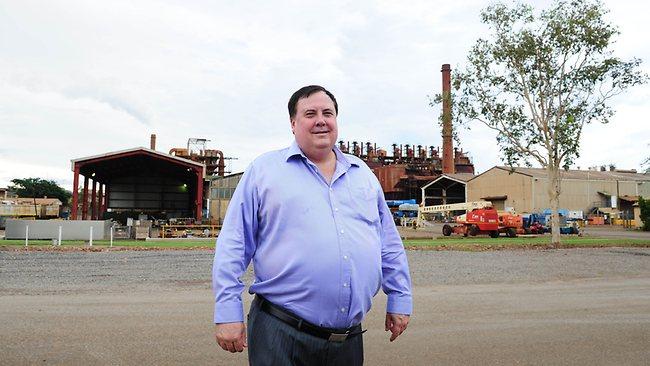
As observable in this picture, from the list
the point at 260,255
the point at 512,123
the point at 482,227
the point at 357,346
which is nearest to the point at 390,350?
the point at 357,346

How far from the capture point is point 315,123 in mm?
2441

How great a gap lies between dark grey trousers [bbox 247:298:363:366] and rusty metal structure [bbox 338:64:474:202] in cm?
3771

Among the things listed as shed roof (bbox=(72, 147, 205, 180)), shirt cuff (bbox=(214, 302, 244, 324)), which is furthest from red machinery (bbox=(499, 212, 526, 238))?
shirt cuff (bbox=(214, 302, 244, 324))

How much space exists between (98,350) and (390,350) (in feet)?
9.28

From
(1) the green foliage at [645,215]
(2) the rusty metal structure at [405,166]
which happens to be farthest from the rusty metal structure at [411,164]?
(1) the green foliage at [645,215]

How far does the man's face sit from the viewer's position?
2.44 meters

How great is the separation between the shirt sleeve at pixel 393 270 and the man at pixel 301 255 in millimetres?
184

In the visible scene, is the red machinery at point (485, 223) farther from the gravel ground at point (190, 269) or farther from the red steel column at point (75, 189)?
the red steel column at point (75, 189)

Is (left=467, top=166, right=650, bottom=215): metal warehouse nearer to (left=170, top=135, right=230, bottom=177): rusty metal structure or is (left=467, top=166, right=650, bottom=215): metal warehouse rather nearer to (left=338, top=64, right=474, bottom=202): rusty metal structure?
(left=338, top=64, right=474, bottom=202): rusty metal structure

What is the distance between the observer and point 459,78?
22766mm

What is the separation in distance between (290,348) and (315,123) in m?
1.09

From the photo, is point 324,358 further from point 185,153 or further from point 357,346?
point 185,153

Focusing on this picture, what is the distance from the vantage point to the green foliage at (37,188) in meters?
95.9

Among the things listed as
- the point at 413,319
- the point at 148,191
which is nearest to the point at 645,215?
the point at 413,319
